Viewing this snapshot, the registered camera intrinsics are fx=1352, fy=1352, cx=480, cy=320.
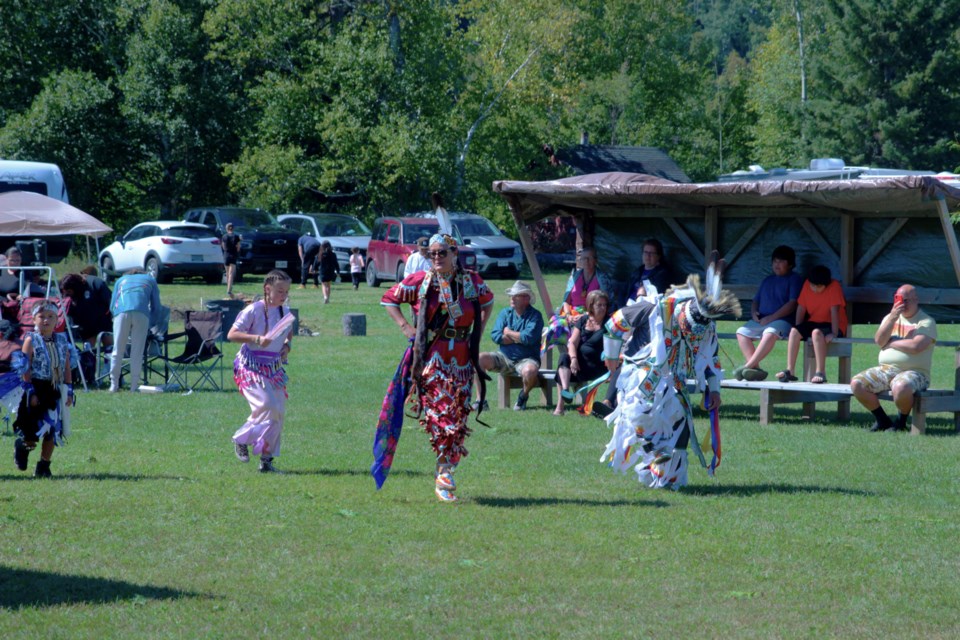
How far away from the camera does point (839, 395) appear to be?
1277cm

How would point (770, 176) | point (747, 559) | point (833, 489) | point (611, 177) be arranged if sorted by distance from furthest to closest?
point (770, 176)
point (611, 177)
point (833, 489)
point (747, 559)

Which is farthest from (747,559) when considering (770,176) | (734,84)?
(734,84)

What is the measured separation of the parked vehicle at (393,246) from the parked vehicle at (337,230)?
3.32 ft

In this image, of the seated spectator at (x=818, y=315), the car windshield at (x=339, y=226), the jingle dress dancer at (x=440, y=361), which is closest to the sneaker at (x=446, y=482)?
the jingle dress dancer at (x=440, y=361)

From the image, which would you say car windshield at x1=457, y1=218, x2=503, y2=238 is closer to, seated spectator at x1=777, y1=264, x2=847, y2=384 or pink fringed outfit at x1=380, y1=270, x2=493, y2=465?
seated spectator at x1=777, y1=264, x2=847, y2=384

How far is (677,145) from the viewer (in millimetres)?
62906

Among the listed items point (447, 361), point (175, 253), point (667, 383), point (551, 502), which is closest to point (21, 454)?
point (447, 361)

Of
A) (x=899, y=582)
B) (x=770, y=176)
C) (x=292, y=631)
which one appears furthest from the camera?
(x=770, y=176)

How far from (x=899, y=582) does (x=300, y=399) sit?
28.8 feet

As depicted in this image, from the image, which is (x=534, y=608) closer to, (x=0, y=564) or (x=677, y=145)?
(x=0, y=564)

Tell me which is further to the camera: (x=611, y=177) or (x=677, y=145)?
(x=677, y=145)

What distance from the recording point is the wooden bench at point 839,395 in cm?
1209

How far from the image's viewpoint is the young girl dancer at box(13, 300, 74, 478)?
372 inches

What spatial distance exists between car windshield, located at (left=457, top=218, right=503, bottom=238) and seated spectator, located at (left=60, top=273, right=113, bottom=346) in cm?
2005
